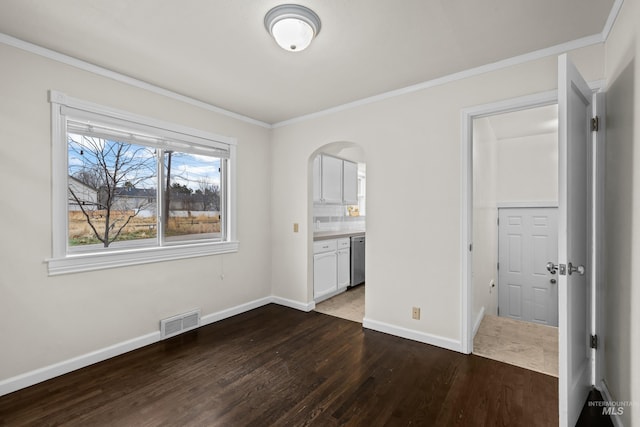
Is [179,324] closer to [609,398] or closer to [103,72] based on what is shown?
[103,72]

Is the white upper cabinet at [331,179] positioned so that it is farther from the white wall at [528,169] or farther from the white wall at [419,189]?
the white wall at [528,169]

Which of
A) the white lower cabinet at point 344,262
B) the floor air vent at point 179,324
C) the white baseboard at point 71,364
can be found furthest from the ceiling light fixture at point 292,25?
the white lower cabinet at point 344,262

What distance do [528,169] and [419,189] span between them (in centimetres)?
281

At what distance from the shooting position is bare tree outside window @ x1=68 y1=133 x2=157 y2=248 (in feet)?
8.43

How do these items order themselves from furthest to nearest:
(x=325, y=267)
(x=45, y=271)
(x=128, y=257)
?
(x=325, y=267) < (x=128, y=257) < (x=45, y=271)

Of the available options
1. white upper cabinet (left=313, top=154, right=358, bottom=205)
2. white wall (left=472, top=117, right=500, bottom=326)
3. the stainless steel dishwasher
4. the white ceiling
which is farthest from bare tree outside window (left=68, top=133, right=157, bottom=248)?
white wall (left=472, top=117, right=500, bottom=326)

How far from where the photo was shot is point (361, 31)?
2068mm

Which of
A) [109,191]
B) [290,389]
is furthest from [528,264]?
[109,191]

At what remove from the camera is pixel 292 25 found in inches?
74.2

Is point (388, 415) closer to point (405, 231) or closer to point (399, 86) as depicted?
point (405, 231)

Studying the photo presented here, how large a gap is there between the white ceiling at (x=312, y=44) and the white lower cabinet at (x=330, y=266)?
2.22 metres

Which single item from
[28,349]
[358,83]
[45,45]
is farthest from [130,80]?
[28,349]

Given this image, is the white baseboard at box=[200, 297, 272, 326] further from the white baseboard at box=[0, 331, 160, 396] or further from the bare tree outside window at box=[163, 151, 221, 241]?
the bare tree outside window at box=[163, 151, 221, 241]

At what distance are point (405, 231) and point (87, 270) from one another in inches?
113
